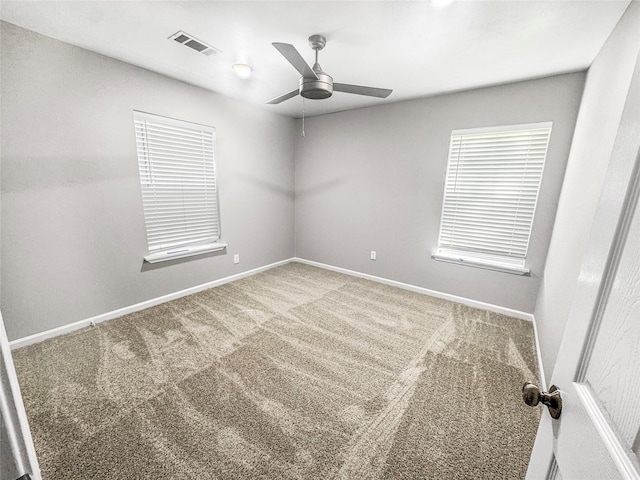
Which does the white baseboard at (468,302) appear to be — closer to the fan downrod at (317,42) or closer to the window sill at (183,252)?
the window sill at (183,252)

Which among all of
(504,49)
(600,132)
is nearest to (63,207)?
(504,49)

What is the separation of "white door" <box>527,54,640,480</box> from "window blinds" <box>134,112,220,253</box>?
10.5 ft

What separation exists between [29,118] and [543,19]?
3604 mm

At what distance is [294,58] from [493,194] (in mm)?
2372

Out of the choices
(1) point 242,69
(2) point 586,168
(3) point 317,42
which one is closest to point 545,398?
(2) point 586,168

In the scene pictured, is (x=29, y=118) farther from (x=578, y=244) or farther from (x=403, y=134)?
(x=578, y=244)

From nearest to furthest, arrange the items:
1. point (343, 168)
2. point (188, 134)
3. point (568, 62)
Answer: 1. point (568, 62)
2. point (188, 134)
3. point (343, 168)

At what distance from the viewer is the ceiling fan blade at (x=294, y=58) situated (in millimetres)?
1480

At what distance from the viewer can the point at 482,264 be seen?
2.86 meters

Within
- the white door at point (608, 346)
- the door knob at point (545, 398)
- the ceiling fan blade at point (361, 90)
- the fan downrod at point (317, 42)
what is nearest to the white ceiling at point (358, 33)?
the fan downrod at point (317, 42)

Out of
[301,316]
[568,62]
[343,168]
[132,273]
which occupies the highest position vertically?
[568,62]

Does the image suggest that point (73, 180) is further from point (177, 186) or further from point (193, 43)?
point (193, 43)

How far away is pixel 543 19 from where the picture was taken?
1.59 m

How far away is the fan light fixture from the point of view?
7.64ft
